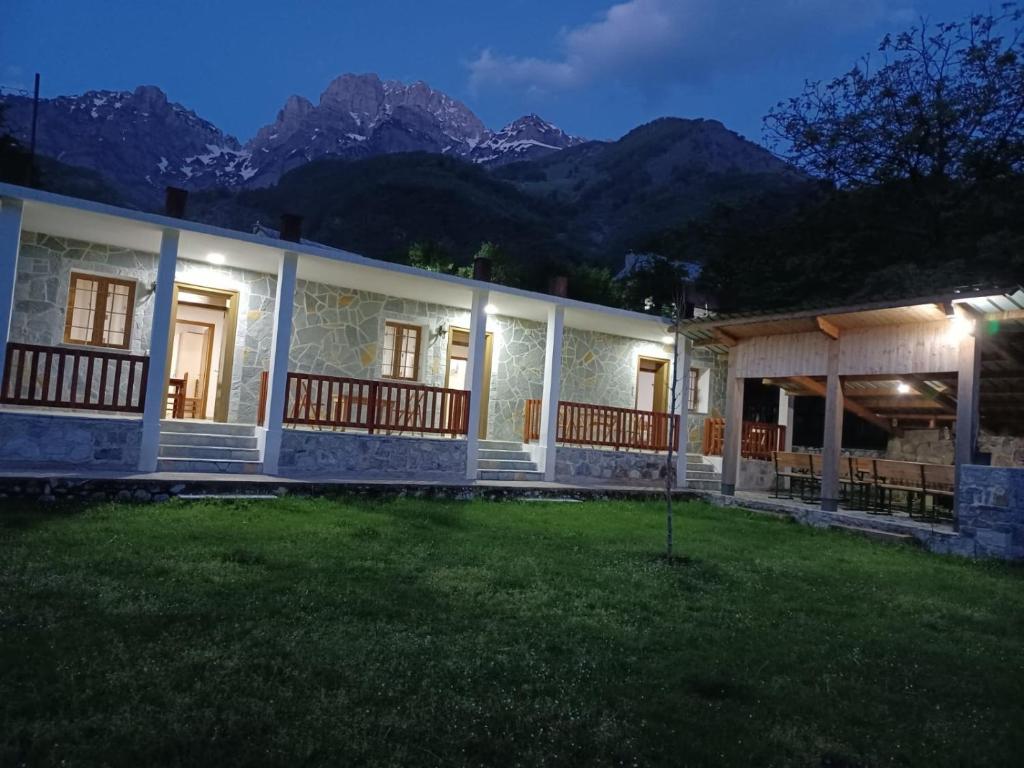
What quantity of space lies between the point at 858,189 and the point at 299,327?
18.6 metres

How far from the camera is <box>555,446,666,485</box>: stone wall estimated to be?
13133mm

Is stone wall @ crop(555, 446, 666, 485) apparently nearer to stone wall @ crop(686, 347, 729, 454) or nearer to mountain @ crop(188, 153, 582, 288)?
stone wall @ crop(686, 347, 729, 454)

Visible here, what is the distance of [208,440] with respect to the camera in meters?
10.4

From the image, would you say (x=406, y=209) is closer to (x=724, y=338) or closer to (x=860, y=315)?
(x=724, y=338)

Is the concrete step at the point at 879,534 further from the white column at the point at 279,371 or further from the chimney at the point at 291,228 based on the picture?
the chimney at the point at 291,228

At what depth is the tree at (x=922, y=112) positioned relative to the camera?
20266 mm

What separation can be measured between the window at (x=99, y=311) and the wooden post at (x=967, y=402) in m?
11.6

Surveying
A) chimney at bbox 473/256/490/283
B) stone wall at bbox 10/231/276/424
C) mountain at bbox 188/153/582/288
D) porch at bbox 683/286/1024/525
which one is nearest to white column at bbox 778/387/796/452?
porch at bbox 683/286/1024/525

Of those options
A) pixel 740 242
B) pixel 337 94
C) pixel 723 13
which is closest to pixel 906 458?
pixel 740 242

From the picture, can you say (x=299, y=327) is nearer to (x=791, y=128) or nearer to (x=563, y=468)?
(x=563, y=468)

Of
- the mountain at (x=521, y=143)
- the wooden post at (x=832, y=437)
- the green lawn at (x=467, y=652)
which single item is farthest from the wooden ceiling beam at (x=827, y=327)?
the mountain at (x=521, y=143)

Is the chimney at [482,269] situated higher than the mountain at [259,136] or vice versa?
the mountain at [259,136]

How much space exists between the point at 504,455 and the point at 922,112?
1797 cm

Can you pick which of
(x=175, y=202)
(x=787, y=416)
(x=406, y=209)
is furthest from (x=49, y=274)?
(x=406, y=209)
